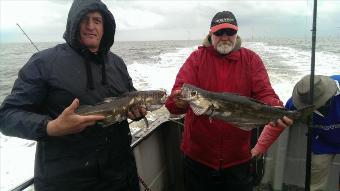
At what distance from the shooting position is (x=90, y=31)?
2852 mm

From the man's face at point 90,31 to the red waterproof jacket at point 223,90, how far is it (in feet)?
3.37

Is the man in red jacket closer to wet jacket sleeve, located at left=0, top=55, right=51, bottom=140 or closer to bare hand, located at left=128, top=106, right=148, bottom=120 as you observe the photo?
bare hand, located at left=128, top=106, right=148, bottom=120

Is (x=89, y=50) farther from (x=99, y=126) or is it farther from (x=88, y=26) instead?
(x=99, y=126)

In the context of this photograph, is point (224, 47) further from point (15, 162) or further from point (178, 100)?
point (15, 162)

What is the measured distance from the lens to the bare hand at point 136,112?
3086 millimetres

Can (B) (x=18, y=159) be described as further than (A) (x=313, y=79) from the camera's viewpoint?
Yes

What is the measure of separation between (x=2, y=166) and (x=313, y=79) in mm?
9429

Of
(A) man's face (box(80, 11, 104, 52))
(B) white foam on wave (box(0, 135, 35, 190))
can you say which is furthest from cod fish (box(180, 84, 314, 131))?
(B) white foam on wave (box(0, 135, 35, 190))

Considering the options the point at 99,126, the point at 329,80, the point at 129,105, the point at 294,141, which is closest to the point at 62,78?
the point at 99,126

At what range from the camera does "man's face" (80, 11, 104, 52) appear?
→ 9.29 ft

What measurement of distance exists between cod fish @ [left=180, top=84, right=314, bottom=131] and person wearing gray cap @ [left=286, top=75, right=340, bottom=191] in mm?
770

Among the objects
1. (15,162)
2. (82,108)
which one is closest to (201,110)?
(82,108)

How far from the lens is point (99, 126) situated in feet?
8.98

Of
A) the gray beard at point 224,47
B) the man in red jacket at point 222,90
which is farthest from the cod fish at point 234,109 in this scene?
the gray beard at point 224,47
